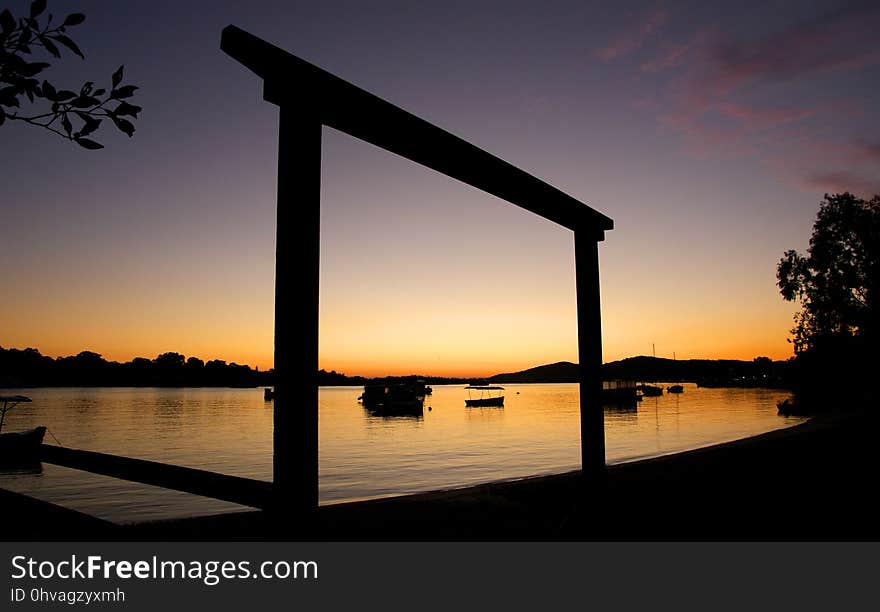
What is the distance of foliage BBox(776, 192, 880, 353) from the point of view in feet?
102

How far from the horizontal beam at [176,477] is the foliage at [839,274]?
35874 millimetres

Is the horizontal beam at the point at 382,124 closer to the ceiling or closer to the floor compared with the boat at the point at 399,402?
closer to the ceiling

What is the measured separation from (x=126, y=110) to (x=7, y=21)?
0.51 m

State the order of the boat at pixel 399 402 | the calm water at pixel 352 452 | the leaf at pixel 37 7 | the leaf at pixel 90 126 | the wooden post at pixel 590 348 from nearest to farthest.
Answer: the leaf at pixel 37 7 → the leaf at pixel 90 126 → the wooden post at pixel 590 348 → the calm water at pixel 352 452 → the boat at pixel 399 402

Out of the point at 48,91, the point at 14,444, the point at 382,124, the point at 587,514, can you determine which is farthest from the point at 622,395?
the point at 48,91

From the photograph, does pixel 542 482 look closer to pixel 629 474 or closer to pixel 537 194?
pixel 629 474

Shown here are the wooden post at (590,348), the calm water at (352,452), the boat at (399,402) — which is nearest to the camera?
the wooden post at (590,348)

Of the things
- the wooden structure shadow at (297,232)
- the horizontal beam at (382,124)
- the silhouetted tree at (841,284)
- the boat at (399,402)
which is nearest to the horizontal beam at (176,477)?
the wooden structure shadow at (297,232)

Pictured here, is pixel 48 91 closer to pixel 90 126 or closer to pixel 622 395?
pixel 90 126

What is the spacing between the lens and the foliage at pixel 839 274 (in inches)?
1219

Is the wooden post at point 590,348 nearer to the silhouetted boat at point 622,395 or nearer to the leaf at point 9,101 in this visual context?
the leaf at point 9,101

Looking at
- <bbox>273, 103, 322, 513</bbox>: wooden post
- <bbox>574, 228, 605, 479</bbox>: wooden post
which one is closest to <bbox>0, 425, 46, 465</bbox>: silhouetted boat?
<bbox>574, 228, 605, 479</bbox>: wooden post

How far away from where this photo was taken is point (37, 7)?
232 cm
